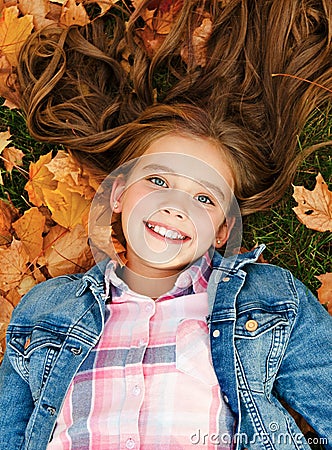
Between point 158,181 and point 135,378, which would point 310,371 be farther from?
point 158,181

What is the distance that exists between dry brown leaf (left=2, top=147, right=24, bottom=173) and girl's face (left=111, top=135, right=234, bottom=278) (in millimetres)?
534

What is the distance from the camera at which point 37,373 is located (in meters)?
2.39

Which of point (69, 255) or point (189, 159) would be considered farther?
point (69, 255)

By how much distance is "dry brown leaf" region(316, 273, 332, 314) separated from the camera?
2.59 m

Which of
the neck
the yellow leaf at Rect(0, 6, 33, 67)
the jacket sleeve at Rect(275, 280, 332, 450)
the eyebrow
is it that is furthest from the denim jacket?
the yellow leaf at Rect(0, 6, 33, 67)

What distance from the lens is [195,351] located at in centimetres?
232

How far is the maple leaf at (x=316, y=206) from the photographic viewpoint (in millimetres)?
2564

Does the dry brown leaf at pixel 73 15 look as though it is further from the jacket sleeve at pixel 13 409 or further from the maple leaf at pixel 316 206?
the jacket sleeve at pixel 13 409

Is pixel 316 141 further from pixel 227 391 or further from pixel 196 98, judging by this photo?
pixel 227 391

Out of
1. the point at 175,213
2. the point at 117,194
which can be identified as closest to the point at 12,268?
the point at 117,194

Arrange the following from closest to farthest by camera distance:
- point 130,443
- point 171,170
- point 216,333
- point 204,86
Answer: point 130,443, point 216,333, point 171,170, point 204,86

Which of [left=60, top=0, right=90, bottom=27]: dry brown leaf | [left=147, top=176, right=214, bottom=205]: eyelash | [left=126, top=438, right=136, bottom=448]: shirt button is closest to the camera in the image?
[left=126, top=438, right=136, bottom=448]: shirt button

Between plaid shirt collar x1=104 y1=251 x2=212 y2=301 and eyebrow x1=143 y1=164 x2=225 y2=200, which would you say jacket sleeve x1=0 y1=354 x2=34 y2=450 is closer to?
plaid shirt collar x1=104 y1=251 x2=212 y2=301

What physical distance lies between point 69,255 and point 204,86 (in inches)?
31.2
